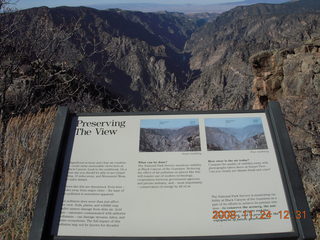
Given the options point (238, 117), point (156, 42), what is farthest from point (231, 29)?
point (238, 117)

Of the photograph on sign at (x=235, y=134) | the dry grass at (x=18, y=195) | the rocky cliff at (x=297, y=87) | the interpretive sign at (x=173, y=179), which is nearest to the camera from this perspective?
the interpretive sign at (x=173, y=179)

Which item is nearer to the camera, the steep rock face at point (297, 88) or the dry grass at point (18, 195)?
the dry grass at point (18, 195)

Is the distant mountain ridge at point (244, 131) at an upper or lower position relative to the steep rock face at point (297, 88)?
lower

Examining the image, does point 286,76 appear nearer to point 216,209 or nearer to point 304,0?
point 216,209

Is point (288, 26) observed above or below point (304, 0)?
below

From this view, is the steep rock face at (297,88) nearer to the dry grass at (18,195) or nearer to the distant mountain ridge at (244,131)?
the distant mountain ridge at (244,131)

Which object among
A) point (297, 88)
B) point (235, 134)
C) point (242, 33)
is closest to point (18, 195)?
point (235, 134)
